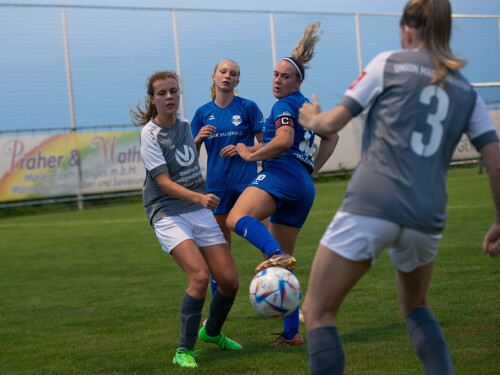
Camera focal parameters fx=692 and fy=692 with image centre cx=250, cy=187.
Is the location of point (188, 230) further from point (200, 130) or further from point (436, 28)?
point (436, 28)

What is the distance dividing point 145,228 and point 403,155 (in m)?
10.8

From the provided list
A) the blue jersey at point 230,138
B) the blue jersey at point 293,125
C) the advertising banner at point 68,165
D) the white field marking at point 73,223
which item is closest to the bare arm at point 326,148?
the blue jersey at point 293,125

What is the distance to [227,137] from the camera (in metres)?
5.57

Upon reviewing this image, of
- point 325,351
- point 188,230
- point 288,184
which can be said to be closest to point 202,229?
point 188,230

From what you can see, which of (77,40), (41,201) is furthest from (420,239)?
(77,40)

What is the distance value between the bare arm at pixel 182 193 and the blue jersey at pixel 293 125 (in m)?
0.78

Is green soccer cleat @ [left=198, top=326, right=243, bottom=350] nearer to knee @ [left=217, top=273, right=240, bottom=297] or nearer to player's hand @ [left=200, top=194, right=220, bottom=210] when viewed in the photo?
knee @ [left=217, top=273, right=240, bottom=297]

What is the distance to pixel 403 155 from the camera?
2.66 m

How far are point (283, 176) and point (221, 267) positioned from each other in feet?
2.42

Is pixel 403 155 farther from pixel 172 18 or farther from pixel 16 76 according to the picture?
pixel 172 18

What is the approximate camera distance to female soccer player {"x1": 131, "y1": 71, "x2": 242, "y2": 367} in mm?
4270

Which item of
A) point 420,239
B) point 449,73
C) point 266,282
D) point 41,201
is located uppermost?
point 449,73

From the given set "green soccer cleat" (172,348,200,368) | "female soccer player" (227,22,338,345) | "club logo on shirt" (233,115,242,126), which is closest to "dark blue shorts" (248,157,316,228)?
"female soccer player" (227,22,338,345)

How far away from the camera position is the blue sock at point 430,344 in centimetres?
298
